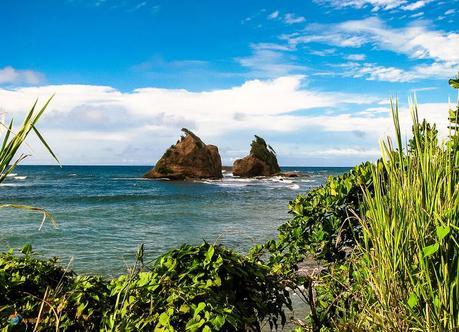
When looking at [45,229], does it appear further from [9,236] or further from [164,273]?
[164,273]

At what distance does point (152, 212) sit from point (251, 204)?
9078mm

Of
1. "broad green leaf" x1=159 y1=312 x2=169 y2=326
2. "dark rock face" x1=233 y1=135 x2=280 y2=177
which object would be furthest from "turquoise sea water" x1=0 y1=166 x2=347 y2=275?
"dark rock face" x1=233 y1=135 x2=280 y2=177

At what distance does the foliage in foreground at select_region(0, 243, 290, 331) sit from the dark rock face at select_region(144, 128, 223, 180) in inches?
2594

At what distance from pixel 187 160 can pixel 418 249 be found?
69255mm

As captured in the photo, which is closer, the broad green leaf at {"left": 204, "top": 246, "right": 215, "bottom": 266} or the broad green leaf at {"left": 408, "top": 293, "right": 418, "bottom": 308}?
the broad green leaf at {"left": 408, "top": 293, "right": 418, "bottom": 308}

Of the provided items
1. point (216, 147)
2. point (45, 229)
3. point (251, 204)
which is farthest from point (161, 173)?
point (45, 229)

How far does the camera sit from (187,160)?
7188 centimetres

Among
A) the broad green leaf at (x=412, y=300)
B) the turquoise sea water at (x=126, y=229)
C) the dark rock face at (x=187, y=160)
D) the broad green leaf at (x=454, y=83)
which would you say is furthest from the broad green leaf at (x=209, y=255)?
the dark rock face at (x=187, y=160)

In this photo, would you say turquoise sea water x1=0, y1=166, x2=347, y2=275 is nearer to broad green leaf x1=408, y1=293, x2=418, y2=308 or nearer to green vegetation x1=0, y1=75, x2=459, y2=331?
green vegetation x1=0, y1=75, x2=459, y2=331

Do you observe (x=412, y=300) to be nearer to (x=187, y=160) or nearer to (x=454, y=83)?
(x=454, y=83)

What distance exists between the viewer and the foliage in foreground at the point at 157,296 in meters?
3.21

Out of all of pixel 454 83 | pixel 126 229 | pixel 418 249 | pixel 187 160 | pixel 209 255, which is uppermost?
pixel 187 160

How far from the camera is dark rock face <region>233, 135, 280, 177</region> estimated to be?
273ft

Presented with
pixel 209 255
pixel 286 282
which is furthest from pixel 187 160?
pixel 209 255
